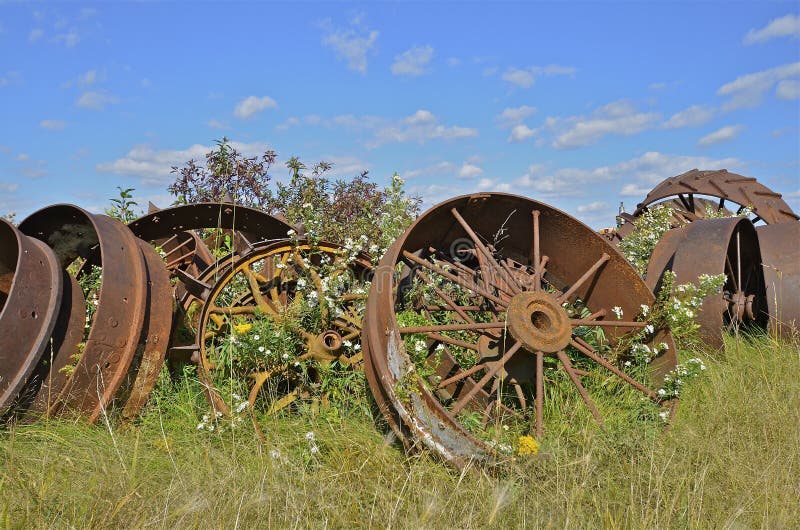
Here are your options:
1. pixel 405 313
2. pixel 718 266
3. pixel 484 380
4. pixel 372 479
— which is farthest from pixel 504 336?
pixel 718 266

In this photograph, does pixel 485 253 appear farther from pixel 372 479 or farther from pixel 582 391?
pixel 372 479

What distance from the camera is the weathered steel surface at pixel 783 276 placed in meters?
5.50

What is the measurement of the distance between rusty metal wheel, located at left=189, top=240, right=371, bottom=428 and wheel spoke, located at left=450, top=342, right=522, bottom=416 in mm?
902

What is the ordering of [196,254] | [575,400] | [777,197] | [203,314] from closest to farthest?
1. [575,400]
2. [203,314]
3. [196,254]
4. [777,197]

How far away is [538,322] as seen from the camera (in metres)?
3.93

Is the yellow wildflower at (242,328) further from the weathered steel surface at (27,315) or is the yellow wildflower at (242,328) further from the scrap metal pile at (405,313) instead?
the weathered steel surface at (27,315)

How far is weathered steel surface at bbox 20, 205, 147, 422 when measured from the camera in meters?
3.51

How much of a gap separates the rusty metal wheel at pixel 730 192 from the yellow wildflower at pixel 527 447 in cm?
722

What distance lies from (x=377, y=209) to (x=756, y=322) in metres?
5.36

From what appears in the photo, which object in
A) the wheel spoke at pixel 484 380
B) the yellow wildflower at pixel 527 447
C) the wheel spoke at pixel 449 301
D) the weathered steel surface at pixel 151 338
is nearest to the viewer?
the yellow wildflower at pixel 527 447

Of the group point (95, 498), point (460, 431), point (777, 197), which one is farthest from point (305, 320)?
point (777, 197)

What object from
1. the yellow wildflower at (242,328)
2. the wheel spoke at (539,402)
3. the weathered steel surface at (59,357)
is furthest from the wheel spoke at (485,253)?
the weathered steel surface at (59,357)

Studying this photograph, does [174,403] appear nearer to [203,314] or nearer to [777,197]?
[203,314]

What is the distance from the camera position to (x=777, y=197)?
9.22 metres
